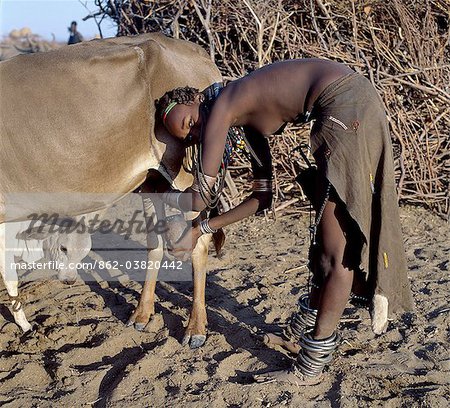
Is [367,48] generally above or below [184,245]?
above

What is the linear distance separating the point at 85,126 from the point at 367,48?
3.05 m

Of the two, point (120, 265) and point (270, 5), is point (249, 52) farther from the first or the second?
point (120, 265)

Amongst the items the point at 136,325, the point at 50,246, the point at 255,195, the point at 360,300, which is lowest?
the point at 136,325

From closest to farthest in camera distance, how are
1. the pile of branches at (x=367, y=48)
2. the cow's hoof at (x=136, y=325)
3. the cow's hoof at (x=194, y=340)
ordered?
the cow's hoof at (x=194, y=340)
the cow's hoof at (x=136, y=325)
the pile of branches at (x=367, y=48)

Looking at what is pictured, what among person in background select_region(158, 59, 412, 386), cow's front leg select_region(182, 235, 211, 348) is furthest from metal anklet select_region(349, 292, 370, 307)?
cow's front leg select_region(182, 235, 211, 348)

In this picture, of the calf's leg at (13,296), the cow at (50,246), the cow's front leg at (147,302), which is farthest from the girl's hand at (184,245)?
the cow at (50,246)

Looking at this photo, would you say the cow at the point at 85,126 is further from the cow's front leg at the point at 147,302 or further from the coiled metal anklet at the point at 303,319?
the coiled metal anklet at the point at 303,319

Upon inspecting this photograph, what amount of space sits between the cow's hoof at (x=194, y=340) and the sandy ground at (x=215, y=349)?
47 millimetres

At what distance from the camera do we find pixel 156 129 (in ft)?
11.6

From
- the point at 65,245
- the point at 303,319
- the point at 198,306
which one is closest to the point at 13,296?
the point at 65,245

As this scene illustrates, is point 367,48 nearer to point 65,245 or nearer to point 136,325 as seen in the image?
point 65,245

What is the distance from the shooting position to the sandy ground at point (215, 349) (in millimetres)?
2791

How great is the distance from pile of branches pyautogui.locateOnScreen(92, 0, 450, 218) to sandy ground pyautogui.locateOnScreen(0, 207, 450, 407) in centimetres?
119

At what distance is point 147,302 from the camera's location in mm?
3746
